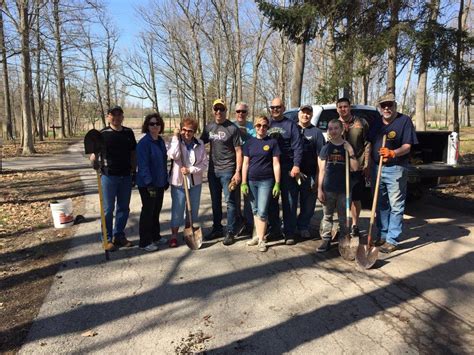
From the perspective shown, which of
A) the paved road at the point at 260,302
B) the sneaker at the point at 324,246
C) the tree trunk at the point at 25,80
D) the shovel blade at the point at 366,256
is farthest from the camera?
the tree trunk at the point at 25,80

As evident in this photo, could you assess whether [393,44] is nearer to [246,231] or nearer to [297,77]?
[297,77]

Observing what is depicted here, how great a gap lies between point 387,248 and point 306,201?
1.25 metres

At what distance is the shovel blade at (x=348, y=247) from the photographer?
496 cm

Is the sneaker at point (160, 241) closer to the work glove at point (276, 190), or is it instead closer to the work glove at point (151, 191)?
the work glove at point (151, 191)

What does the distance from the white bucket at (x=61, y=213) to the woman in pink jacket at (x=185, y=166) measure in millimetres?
2235

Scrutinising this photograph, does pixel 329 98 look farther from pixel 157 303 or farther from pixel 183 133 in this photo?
pixel 157 303

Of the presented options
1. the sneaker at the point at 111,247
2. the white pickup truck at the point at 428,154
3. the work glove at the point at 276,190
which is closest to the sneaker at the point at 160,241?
the sneaker at the point at 111,247

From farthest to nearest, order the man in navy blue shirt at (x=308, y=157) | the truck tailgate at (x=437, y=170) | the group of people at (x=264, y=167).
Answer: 1. the truck tailgate at (x=437, y=170)
2. the man in navy blue shirt at (x=308, y=157)
3. the group of people at (x=264, y=167)

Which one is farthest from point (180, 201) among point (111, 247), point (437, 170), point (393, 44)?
point (393, 44)

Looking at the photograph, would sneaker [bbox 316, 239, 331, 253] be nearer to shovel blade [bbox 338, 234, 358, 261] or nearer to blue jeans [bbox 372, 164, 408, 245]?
shovel blade [bbox 338, 234, 358, 261]

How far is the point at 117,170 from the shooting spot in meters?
5.34

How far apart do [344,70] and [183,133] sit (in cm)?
811

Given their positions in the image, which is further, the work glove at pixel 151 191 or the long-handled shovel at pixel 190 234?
the long-handled shovel at pixel 190 234

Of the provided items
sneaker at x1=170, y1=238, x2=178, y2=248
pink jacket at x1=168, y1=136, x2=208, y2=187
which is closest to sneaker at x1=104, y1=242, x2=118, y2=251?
sneaker at x1=170, y1=238, x2=178, y2=248
